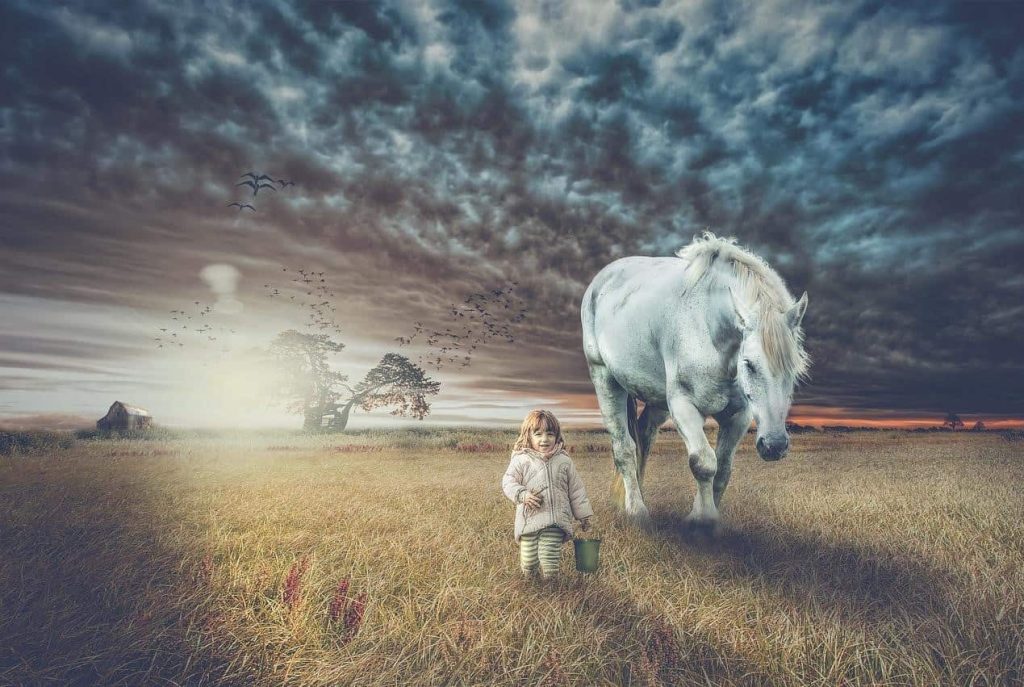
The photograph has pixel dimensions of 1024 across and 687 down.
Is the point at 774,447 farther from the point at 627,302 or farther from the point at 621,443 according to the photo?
the point at 627,302

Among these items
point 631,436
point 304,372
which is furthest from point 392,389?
point 631,436

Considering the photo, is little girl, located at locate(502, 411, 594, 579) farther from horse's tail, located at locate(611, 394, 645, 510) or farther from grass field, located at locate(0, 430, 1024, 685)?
horse's tail, located at locate(611, 394, 645, 510)

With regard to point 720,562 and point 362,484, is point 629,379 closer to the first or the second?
point 720,562

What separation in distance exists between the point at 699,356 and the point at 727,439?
99 cm

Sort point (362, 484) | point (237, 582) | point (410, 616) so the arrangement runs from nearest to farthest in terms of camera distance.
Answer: point (410, 616) < point (237, 582) < point (362, 484)

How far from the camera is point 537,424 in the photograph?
390cm

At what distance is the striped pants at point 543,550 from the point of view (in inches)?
142

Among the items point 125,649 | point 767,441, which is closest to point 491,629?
point 125,649

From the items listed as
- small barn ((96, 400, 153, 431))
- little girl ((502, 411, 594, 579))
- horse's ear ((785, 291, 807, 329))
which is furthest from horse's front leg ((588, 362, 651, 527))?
small barn ((96, 400, 153, 431))

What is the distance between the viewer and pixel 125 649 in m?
2.41

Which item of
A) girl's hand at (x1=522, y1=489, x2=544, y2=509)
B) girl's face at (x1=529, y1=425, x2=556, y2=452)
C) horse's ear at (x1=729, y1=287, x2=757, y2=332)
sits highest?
horse's ear at (x1=729, y1=287, x2=757, y2=332)

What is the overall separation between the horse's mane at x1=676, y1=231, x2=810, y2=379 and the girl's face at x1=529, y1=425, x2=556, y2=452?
1795 mm

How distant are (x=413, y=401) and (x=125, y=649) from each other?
1176 inches

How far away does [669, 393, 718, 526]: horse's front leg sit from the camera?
4.57 metres
